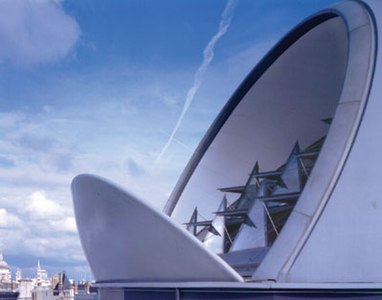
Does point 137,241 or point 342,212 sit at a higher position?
point 342,212

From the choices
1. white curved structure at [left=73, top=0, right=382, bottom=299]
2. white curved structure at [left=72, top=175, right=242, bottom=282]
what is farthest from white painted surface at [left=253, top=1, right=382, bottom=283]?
white curved structure at [left=72, top=175, right=242, bottom=282]

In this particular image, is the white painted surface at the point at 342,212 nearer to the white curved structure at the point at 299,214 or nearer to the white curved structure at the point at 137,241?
the white curved structure at the point at 299,214

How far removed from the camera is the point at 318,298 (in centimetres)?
917

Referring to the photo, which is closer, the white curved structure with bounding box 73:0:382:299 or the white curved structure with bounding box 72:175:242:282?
the white curved structure with bounding box 72:175:242:282

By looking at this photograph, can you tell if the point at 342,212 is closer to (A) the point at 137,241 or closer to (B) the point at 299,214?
(B) the point at 299,214

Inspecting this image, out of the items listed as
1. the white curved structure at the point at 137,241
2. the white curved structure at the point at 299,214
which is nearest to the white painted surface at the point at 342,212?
the white curved structure at the point at 299,214

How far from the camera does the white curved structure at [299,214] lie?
9.24 metres

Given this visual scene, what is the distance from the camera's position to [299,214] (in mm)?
9672

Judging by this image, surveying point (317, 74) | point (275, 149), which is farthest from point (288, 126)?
point (317, 74)

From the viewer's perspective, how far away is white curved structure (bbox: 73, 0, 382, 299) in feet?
30.3

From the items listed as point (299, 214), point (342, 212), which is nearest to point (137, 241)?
point (299, 214)

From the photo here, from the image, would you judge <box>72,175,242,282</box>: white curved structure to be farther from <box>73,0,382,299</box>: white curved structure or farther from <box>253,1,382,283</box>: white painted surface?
<box>253,1,382,283</box>: white painted surface

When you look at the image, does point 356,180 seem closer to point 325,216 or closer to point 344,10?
point 325,216

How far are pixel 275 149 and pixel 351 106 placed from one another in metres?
7.44
